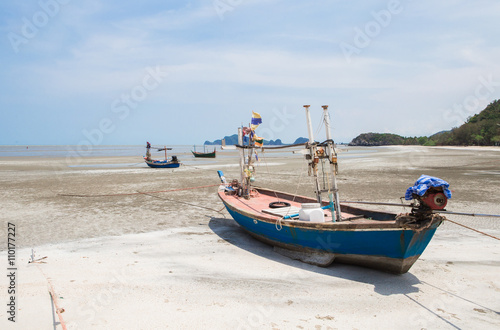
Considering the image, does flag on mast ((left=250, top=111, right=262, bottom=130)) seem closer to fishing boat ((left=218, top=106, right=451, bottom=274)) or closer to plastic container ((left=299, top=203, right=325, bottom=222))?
fishing boat ((left=218, top=106, right=451, bottom=274))

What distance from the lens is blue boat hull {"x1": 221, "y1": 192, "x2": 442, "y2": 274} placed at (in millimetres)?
6027

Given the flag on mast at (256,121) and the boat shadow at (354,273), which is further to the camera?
the flag on mast at (256,121)

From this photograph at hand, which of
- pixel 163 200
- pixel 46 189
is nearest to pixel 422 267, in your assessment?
pixel 163 200

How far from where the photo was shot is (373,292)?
235 inches

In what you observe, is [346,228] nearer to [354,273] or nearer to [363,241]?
[363,241]

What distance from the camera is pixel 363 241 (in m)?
6.41

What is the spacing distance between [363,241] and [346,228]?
16.1 inches

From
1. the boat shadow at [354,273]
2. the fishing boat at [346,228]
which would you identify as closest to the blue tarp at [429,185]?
the fishing boat at [346,228]

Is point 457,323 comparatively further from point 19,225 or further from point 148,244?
point 19,225

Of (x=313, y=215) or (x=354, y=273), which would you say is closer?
(x=354, y=273)

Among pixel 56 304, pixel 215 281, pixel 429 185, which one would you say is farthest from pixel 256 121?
pixel 56 304

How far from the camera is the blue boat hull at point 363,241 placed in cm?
603

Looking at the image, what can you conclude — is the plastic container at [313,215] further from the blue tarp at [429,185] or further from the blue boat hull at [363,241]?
the blue tarp at [429,185]

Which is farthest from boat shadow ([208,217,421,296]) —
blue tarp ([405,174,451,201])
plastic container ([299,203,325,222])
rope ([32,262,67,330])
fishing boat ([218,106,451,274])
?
rope ([32,262,67,330])
